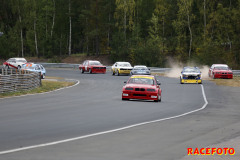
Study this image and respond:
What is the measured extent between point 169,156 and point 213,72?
1601 inches

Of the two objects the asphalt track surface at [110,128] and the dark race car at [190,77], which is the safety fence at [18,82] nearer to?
the asphalt track surface at [110,128]

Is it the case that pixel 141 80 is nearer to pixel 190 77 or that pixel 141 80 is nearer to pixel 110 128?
pixel 110 128

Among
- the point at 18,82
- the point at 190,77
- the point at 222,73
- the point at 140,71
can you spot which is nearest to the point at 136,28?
the point at 140,71

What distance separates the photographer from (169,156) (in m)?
9.20

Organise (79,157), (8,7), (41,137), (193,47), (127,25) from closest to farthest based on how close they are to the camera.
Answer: (79,157)
(41,137)
(193,47)
(127,25)
(8,7)

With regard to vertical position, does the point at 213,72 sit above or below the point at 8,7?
below

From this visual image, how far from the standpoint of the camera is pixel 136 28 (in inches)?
3140

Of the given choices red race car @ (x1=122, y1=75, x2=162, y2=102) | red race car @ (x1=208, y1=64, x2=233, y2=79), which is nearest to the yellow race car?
red race car @ (x1=208, y1=64, x2=233, y2=79)

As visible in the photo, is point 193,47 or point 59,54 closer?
point 193,47

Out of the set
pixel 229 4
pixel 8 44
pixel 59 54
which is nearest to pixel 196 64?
pixel 229 4

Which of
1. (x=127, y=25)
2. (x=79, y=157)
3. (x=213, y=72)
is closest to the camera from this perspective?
(x=79, y=157)

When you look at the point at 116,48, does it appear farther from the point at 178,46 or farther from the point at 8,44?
the point at 8,44

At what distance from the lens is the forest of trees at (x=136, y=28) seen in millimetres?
71000

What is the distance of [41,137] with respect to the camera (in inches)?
455
